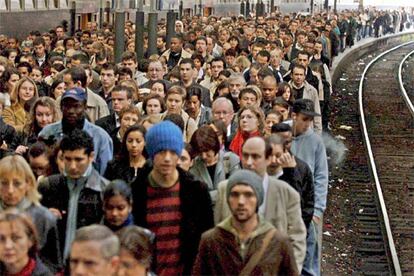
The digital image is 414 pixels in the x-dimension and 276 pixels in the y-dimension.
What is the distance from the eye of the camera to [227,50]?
54.9ft

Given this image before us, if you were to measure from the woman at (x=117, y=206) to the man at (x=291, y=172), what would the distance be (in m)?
1.35

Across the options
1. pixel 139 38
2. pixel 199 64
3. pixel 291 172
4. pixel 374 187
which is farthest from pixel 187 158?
pixel 139 38

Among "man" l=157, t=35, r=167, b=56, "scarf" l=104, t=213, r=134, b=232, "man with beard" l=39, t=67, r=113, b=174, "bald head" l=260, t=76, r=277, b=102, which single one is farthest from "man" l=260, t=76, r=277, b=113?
"man" l=157, t=35, r=167, b=56

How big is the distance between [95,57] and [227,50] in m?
2.39

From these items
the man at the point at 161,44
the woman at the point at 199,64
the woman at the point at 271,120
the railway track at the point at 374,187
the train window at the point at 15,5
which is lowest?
the railway track at the point at 374,187

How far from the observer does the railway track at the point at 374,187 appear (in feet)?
41.7

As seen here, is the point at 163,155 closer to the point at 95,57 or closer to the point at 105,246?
the point at 105,246

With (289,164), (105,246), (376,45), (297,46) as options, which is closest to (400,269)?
(289,164)

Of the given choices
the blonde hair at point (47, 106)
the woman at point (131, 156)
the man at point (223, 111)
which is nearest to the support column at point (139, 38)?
the man at point (223, 111)

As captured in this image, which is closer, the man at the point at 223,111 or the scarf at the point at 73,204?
the scarf at the point at 73,204

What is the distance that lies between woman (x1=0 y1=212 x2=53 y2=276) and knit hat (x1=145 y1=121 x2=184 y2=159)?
53.0 inches

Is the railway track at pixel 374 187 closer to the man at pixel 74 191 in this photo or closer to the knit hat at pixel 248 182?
the man at pixel 74 191

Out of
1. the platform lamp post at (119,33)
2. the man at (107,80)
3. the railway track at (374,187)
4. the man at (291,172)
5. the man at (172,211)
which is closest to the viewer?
the man at (172,211)

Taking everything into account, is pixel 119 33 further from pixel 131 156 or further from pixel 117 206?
→ pixel 117 206
